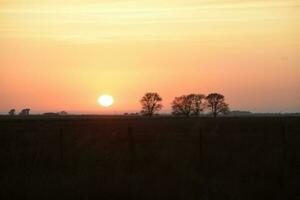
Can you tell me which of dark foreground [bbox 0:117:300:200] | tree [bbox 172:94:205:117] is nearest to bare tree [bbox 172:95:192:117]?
tree [bbox 172:94:205:117]

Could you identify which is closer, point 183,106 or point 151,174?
point 151,174

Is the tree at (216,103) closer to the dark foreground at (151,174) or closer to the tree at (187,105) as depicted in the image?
the tree at (187,105)

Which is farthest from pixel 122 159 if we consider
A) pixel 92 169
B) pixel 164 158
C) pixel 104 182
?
pixel 104 182

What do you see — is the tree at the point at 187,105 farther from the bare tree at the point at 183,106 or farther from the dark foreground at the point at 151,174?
the dark foreground at the point at 151,174

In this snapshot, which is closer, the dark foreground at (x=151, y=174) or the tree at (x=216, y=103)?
the dark foreground at (x=151, y=174)

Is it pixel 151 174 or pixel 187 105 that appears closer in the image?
pixel 151 174

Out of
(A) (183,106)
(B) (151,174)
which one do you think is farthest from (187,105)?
(B) (151,174)

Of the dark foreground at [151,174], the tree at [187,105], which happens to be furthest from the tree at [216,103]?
the dark foreground at [151,174]

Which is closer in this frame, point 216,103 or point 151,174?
point 151,174

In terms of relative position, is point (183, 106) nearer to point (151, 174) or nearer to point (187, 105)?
point (187, 105)

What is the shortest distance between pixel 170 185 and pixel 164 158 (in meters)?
6.41

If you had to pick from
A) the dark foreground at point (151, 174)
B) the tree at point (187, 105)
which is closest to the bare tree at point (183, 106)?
the tree at point (187, 105)

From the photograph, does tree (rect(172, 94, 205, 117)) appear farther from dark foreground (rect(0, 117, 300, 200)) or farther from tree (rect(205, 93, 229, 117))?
dark foreground (rect(0, 117, 300, 200))

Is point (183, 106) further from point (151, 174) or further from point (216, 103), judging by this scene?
point (151, 174)
